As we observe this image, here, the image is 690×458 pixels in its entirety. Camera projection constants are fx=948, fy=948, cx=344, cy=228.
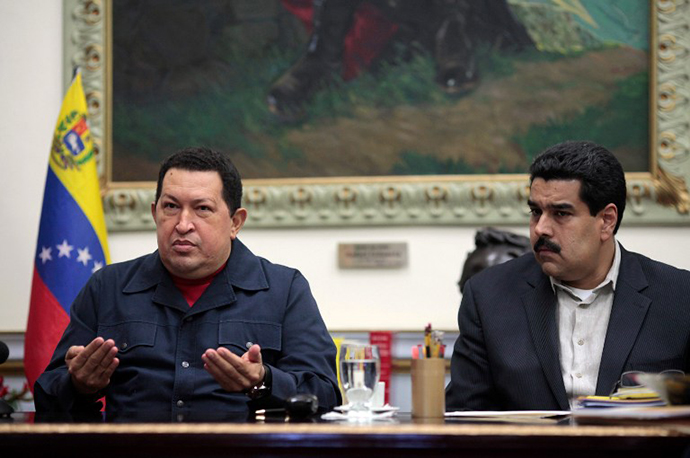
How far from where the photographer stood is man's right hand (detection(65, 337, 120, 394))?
2.46 meters

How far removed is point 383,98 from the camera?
4953mm

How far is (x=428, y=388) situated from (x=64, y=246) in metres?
2.86

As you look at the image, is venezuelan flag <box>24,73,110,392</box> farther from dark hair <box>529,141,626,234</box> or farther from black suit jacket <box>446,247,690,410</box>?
dark hair <box>529,141,626,234</box>

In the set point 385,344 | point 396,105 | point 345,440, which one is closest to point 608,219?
point 345,440

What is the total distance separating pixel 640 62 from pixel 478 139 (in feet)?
2.95

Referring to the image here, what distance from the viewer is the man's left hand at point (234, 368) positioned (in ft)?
7.84

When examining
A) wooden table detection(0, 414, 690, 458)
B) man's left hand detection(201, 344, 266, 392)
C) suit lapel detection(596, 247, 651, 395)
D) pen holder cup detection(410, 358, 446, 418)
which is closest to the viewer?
wooden table detection(0, 414, 690, 458)

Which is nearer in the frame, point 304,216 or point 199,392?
point 199,392

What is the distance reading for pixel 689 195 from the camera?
15.4ft

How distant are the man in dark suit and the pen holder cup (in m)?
0.64

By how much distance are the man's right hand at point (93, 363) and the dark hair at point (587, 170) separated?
1.38 meters

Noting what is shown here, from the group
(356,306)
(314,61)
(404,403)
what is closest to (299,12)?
(314,61)

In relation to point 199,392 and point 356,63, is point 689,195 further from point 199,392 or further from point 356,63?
point 199,392

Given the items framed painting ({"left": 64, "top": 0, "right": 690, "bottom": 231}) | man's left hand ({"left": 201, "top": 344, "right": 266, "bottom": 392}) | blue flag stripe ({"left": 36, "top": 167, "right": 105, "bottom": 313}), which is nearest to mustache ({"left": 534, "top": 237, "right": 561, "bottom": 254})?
man's left hand ({"left": 201, "top": 344, "right": 266, "bottom": 392})
